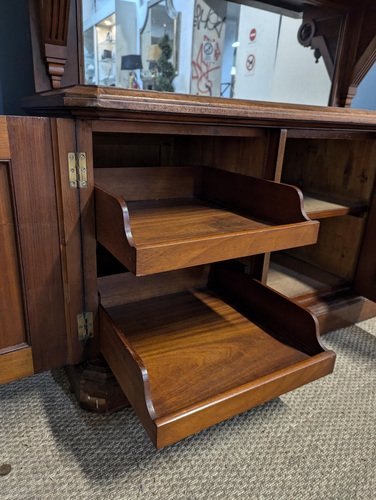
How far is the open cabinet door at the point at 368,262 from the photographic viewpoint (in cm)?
119

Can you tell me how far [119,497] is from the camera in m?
0.68

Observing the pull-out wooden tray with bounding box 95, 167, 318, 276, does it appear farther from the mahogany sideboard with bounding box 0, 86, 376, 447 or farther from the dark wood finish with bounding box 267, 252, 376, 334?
the dark wood finish with bounding box 267, 252, 376, 334

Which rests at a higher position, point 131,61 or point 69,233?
point 131,61

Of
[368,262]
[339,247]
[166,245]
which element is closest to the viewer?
[166,245]

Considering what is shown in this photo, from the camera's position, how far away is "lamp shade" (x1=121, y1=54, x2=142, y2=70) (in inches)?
44.2

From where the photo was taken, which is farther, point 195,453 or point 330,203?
point 330,203

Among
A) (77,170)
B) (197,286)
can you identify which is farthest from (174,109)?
(197,286)

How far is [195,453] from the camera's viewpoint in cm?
78

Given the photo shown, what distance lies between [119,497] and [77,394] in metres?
0.26

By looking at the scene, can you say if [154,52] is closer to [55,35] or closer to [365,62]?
[55,35]

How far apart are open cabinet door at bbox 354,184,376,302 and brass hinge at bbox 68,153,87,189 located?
92 centimetres

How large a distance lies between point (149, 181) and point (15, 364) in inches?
21.0

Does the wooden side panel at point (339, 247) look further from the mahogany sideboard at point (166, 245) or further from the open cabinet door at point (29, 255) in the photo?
the open cabinet door at point (29, 255)

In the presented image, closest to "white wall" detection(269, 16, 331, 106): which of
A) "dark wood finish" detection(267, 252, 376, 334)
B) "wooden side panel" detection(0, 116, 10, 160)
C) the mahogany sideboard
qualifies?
the mahogany sideboard
